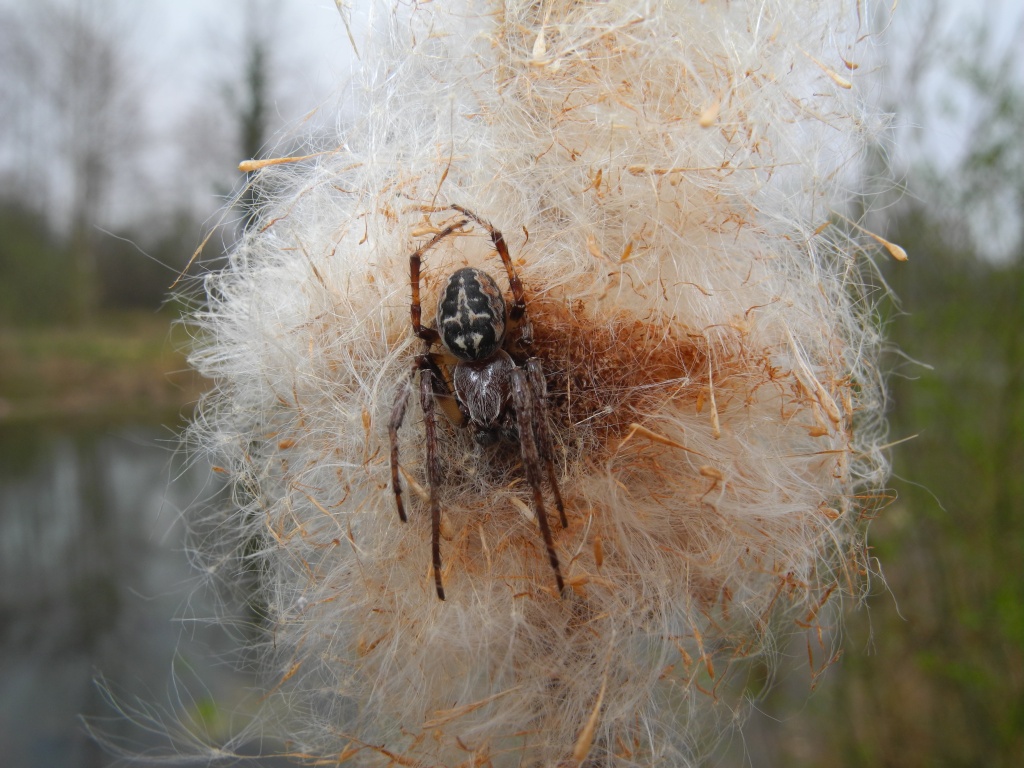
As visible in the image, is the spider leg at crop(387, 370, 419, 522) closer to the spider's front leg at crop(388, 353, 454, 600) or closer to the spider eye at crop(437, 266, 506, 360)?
the spider's front leg at crop(388, 353, 454, 600)

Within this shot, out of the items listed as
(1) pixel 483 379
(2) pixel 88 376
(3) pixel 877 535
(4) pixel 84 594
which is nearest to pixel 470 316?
(1) pixel 483 379

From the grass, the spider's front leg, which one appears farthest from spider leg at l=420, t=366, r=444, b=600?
the grass

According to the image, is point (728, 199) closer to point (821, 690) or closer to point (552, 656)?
point (552, 656)

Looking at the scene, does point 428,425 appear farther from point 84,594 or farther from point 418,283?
point 84,594

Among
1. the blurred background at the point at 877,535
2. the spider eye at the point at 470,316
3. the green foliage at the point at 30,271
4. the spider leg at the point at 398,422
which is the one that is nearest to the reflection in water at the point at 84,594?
the blurred background at the point at 877,535

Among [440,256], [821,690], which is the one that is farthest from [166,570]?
[440,256]

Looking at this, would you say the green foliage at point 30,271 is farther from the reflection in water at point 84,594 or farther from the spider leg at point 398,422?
the spider leg at point 398,422
